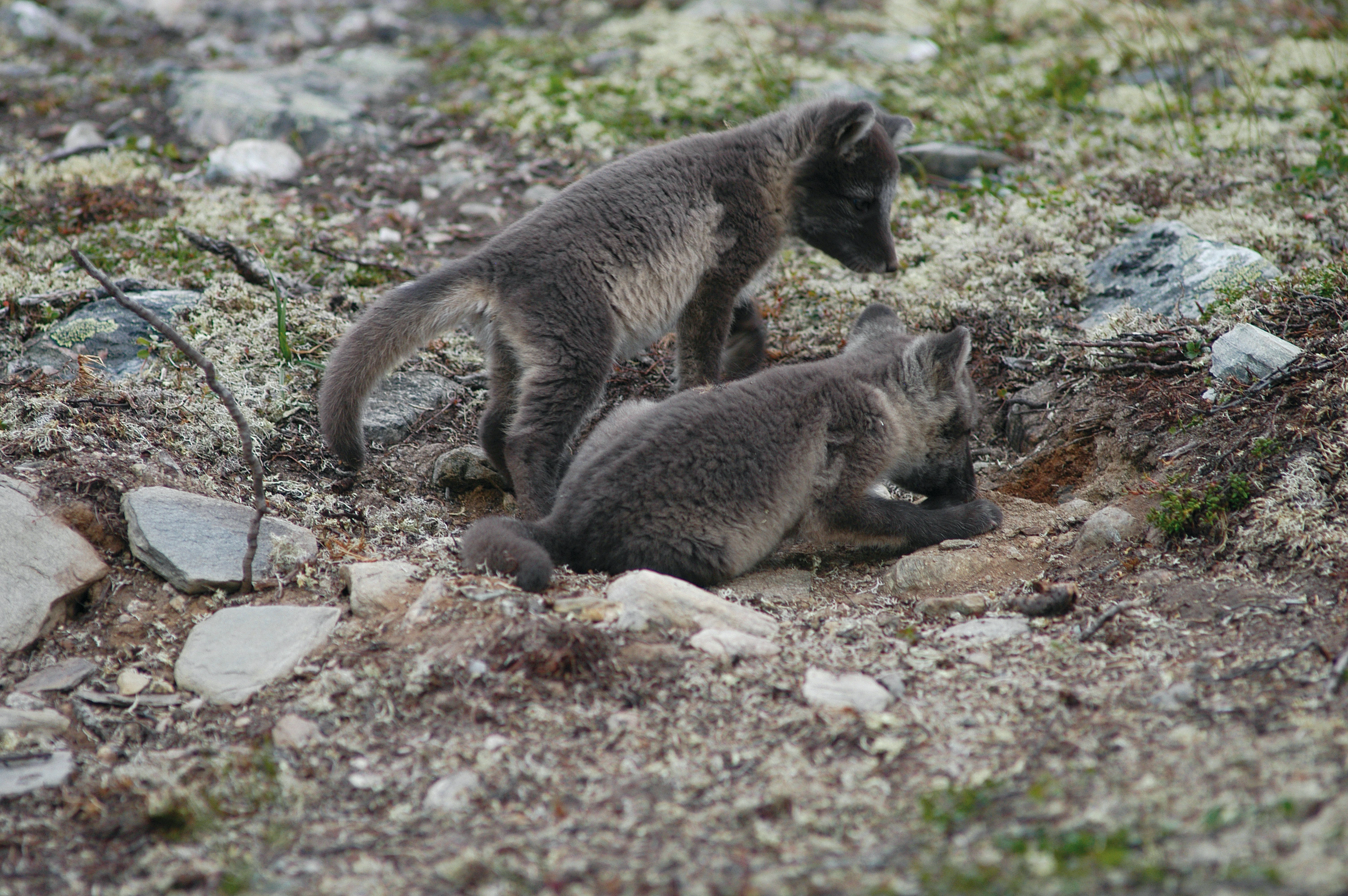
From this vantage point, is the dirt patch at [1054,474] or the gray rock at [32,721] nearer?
the gray rock at [32,721]

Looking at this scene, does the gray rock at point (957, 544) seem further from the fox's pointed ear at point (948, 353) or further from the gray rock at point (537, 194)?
the gray rock at point (537, 194)

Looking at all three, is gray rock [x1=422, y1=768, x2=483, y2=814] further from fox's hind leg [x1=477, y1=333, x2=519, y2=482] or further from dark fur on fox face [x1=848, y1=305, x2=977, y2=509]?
dark fur on fox face [x1=848, y1=305, x2=977, y2=509]

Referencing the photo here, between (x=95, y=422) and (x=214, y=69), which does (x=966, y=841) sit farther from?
(x=214, y=69)

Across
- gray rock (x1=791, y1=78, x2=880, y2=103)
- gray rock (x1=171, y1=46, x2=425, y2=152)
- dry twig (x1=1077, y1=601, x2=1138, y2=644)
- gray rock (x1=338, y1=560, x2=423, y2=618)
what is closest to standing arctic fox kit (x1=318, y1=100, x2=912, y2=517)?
gray rock (x1=338, y1=560, x2=423, y2=618)

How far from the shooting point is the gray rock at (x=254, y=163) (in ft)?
29.0

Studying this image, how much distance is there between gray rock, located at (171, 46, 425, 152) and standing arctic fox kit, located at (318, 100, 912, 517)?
4.83 meters

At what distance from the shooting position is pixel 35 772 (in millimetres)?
3373

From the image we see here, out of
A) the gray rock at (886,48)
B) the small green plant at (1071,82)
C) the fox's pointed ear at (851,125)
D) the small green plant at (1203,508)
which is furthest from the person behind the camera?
the gray rock at (886,48)

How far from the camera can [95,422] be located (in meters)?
5.18

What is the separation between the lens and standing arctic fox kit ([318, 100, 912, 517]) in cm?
541

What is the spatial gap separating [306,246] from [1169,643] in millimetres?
6479

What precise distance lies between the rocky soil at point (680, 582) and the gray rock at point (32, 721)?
1.4 inches

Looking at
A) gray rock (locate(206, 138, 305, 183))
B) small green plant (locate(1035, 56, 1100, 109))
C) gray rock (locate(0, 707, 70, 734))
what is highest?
small green plant (locate(1035, 56, 1100, 109))

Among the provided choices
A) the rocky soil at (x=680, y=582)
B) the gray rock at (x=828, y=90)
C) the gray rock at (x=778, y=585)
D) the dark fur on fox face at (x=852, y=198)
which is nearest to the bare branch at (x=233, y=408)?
the rocky soil at (x=680, y=582)
